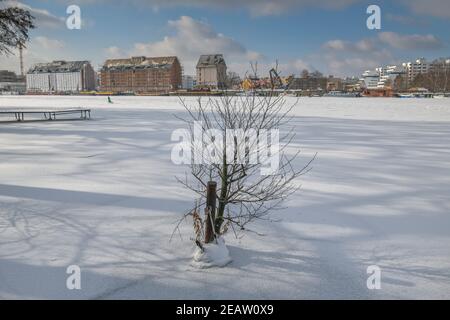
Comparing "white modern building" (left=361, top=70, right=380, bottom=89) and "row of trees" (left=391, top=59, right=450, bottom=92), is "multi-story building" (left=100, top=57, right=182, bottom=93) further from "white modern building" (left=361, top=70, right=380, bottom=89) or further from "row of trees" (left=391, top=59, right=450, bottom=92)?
"white modern building" (left=361, top=70, right=380, bottom=89)

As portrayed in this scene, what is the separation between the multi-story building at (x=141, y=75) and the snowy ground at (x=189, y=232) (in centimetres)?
10430

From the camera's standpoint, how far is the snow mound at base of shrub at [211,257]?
166 inches

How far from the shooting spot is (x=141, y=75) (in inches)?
4582

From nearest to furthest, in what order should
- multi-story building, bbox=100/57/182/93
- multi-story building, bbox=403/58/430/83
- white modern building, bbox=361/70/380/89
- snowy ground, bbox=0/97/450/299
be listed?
snowy ground, bbox=0/97/450/299
multi-story building, bbox=100/57/182/93
white modern building, bbox=361/70/380/89
multi-story building, bbox=403/58/430/83

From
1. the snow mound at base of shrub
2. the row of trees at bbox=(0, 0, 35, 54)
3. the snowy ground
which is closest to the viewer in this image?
the snowy ground

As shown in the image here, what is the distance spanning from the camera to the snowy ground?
3809mm

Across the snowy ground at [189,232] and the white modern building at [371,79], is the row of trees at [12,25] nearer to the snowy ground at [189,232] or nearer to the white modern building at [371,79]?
the snowy ground at [189,232]

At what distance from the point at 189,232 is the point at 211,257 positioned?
0.96 meters

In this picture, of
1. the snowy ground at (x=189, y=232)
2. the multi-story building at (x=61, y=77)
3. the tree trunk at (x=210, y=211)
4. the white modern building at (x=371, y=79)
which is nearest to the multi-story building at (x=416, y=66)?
the white modern building at (x=371, y=79)

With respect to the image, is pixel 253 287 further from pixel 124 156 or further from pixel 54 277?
pixel 124 156

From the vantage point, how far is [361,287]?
3.79 metres

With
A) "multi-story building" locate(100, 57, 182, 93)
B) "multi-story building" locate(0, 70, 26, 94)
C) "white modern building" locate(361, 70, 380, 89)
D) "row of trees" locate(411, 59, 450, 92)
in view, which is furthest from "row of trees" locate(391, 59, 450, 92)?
"multi-story building" locate(0, 70, 26, 94)

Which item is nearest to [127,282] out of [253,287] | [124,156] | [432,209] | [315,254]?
[253,287]

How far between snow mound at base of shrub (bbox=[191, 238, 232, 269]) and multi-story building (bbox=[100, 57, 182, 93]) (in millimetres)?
107774
